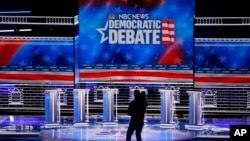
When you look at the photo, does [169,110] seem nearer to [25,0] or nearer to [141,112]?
[141,112]

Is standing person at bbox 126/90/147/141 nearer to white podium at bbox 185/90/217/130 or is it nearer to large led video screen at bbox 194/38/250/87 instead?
white podium at bbox 185/90/217/130

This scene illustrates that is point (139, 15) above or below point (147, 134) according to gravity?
above

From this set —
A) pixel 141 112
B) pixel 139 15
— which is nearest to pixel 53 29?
pixel 139 15

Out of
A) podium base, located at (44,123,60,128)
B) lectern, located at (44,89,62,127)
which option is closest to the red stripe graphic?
lectern, located at (44,89,62,127)

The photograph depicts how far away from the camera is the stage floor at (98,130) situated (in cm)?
1211

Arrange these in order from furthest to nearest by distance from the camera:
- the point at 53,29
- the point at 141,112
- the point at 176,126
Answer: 1. the point at 53,29
2. the point at 176,126
3. the point at 141,112

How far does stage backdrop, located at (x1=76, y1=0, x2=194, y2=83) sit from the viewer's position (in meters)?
14.5

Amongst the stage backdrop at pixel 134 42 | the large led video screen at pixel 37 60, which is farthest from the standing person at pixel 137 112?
the large led video screen at pixel 37 60

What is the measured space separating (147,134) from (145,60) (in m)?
2.68

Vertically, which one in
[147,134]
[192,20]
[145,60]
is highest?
[192,20]

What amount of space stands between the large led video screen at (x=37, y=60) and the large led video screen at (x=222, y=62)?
2.95m

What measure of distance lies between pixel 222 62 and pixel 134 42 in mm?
2058

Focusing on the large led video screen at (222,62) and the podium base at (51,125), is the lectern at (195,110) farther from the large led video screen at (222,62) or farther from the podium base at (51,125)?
the podium base at (51,125)

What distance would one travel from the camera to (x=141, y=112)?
439 inches
